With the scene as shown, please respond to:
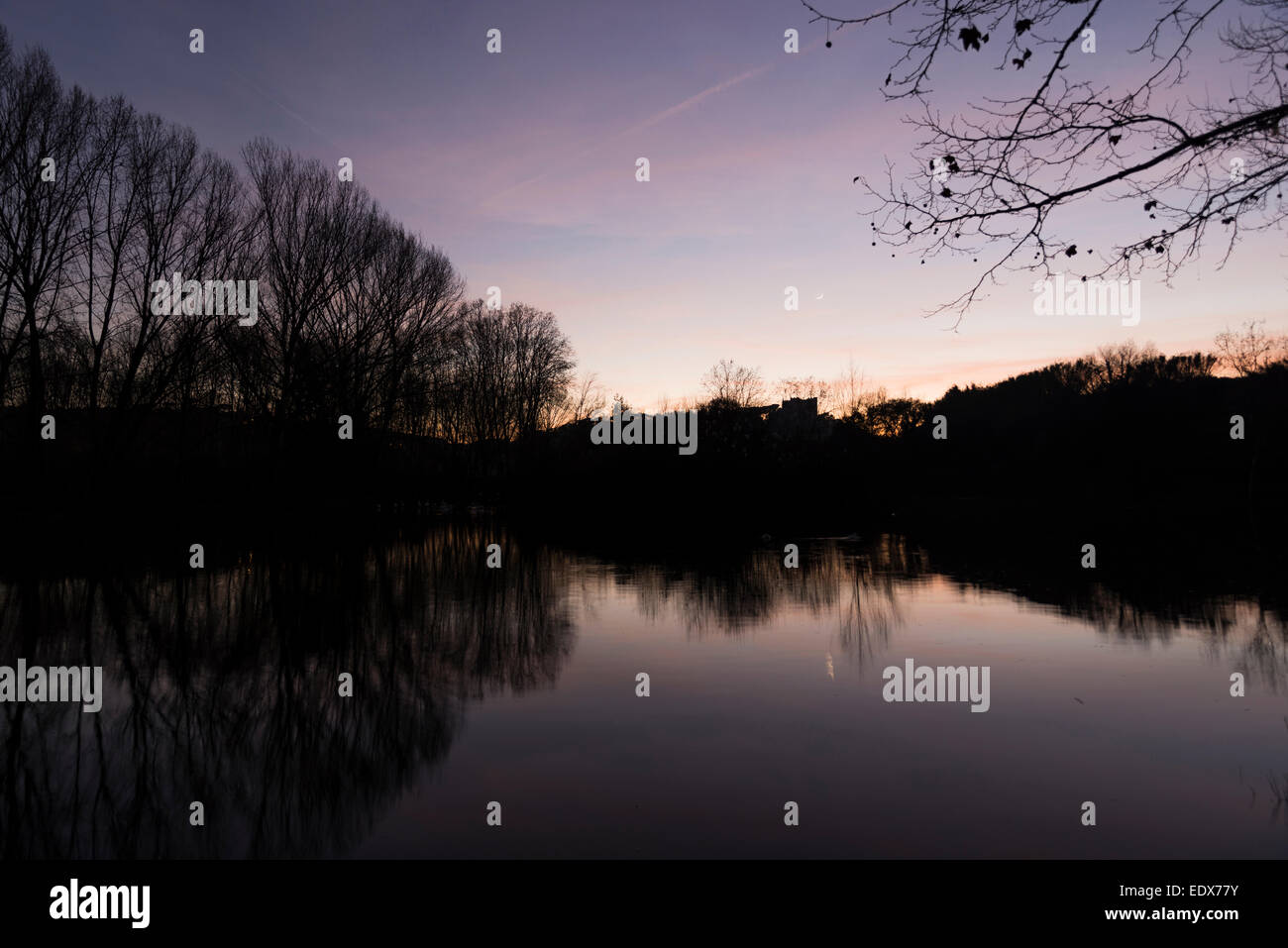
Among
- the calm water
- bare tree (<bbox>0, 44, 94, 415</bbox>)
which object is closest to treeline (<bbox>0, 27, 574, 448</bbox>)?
bare tree (<bbox>0, 44, 94, 415</bbox>)

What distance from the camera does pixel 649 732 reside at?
233 inches

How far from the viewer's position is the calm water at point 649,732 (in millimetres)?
4168

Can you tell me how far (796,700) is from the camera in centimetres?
670

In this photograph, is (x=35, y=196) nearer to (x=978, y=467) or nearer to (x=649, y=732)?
(x=649, y=732)

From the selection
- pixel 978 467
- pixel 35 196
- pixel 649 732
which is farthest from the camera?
pixel 978 467

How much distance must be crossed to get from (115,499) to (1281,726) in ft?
124

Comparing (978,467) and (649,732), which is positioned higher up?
(978,467)

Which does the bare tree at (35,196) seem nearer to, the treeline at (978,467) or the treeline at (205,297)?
the treeline at (205,297)

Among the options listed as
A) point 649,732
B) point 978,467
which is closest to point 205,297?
A: point 649,732

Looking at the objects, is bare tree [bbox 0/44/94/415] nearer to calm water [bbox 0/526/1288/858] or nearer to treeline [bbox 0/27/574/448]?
treeline [bbox 0/27/574/448]

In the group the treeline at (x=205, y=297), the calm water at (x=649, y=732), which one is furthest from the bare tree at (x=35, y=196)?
the calm water at (x=649, y=732)

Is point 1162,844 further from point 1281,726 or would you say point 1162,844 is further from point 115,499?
point 115,499

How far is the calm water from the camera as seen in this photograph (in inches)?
164

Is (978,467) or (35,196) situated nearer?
(35,196)
